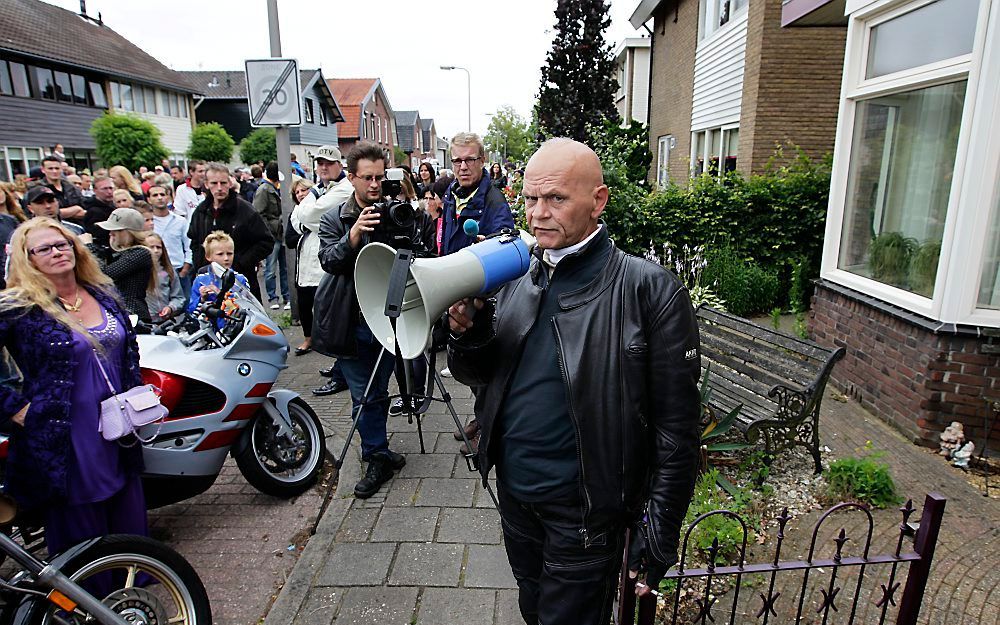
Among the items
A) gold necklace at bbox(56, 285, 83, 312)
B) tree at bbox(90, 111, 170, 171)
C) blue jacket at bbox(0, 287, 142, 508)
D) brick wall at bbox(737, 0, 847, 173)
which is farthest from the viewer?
tree at bbox(90, 111, 170, 171)

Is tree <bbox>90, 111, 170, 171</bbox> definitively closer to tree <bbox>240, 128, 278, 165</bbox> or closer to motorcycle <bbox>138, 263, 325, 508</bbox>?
tree <bbox>240, 128, 278, 165</bbox>

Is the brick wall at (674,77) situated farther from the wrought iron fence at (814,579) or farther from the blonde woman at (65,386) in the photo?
the blonde woman at (65,386)

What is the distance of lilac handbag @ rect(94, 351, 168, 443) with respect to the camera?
267 cm

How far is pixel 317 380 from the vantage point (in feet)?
20.7

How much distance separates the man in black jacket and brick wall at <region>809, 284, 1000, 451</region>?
578 centimetres

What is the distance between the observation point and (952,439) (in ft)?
13.9

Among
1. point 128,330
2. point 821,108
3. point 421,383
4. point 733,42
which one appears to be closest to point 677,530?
point 128,330

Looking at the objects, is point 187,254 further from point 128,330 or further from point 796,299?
point 796,299

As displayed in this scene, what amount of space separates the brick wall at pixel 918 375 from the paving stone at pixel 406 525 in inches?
141

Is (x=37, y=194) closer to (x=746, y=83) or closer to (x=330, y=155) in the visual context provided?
(x=330, y=155)

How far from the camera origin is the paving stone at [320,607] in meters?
2.85

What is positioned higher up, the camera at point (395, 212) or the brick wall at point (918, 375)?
the camera at point (395, 212)

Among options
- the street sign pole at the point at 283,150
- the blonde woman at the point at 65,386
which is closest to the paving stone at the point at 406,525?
the blonde woman at the point at 65,386

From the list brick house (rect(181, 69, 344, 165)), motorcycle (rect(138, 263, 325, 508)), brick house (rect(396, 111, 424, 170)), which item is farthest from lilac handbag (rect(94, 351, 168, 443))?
brick house (rect(396, 111, 424, 170))
